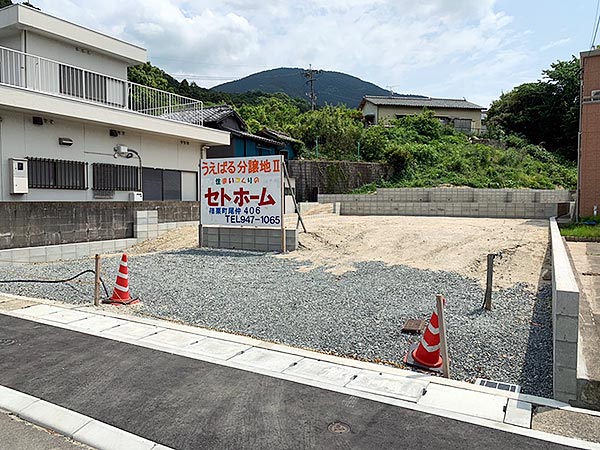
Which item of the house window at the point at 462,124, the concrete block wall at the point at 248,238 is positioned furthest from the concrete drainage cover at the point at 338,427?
the house window at the point at 462,124

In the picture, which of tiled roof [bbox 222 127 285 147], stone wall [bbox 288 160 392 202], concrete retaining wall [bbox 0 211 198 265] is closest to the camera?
concrete retaining wall [bbox 0 211 198 265]

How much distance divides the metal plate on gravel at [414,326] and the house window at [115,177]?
11247 millimetres

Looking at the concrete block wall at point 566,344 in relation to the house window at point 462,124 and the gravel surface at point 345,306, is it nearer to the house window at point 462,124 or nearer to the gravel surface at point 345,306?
the gravel surface at point 345,306

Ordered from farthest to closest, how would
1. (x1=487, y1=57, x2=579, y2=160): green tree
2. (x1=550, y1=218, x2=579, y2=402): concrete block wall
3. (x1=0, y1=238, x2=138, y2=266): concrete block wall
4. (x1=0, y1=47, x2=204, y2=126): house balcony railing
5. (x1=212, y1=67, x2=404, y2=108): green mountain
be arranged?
(x1=212, y1=67, x2=404, y2=108): green mountain → (x1=487, y1=57, x2=579, y2=160): green tree → (x1=0, y1=47, x2=204, y2=126): house balcony railing → (x1=0, y1=238, x2=138, y2=266): concrete block wall → (x1=550, y1=218, x2=579, y2=402): concrete block wall

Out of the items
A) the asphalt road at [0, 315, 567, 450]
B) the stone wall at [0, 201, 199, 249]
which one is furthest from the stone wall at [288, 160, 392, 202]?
the asphalt road at [0, 315, 567, 450]

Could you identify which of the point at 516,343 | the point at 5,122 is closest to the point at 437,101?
the point at 5,122

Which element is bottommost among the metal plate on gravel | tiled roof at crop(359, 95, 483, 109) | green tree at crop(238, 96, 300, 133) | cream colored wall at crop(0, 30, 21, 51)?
the metal plate on gravel

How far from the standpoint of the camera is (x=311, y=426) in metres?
2.97

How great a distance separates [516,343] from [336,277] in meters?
3.59

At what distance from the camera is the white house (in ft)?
37.6

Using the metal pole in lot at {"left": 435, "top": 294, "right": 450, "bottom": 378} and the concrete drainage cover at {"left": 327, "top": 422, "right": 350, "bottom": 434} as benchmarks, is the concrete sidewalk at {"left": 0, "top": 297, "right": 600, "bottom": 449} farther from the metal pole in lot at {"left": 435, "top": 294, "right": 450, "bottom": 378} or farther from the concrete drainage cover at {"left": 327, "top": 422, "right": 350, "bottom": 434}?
the metal pole in lot at {"left": 435, "top": 294, "right": 450, "bottom": 378}

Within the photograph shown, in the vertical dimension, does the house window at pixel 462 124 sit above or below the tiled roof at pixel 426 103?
below

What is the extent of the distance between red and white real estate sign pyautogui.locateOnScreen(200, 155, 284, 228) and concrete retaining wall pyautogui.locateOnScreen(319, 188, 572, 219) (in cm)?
798

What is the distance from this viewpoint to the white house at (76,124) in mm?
11469
